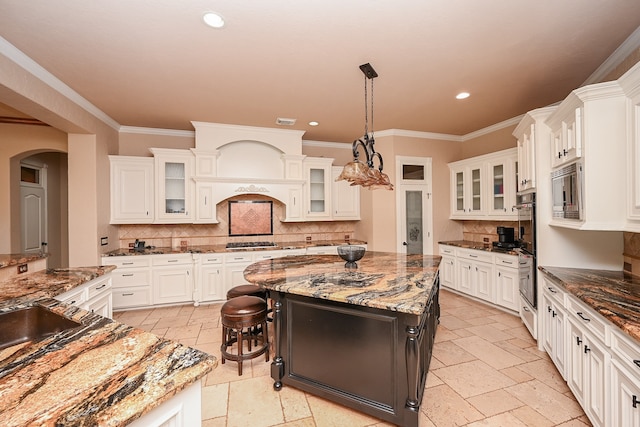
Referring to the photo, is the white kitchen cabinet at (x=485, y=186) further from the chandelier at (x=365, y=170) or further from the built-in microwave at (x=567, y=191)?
the chandelier at (x=365, y=170)

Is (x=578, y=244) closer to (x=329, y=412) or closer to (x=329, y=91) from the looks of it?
(x=329, y=412)

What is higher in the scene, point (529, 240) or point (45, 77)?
point (45, 77)

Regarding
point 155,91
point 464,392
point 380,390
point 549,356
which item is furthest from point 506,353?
point 155,91

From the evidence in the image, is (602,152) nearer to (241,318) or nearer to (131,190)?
(241,318)

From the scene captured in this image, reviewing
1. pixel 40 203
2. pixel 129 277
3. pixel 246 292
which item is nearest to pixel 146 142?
pixel 129 277

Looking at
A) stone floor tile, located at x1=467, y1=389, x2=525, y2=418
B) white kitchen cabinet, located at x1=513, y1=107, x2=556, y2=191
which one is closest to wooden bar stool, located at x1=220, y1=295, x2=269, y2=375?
stone floor tile, located at x1=467, y1=389, x2=525, y2=418

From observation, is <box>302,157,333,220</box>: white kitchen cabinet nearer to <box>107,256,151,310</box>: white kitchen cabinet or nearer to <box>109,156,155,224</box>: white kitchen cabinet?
<box>109,156,155,224</box>: white kitchen cabinet

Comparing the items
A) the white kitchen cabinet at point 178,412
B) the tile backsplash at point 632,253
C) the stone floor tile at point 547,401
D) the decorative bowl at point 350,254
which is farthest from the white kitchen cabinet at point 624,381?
the white kitchen cabinet at point 178,412

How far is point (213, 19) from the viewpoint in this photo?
79.0 inches

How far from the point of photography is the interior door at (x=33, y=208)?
459 centimetres

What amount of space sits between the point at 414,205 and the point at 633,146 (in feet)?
10.3

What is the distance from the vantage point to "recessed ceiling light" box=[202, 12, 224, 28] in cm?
196

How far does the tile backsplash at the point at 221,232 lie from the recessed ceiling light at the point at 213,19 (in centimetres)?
311

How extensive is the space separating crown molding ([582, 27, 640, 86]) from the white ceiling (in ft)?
0.15
